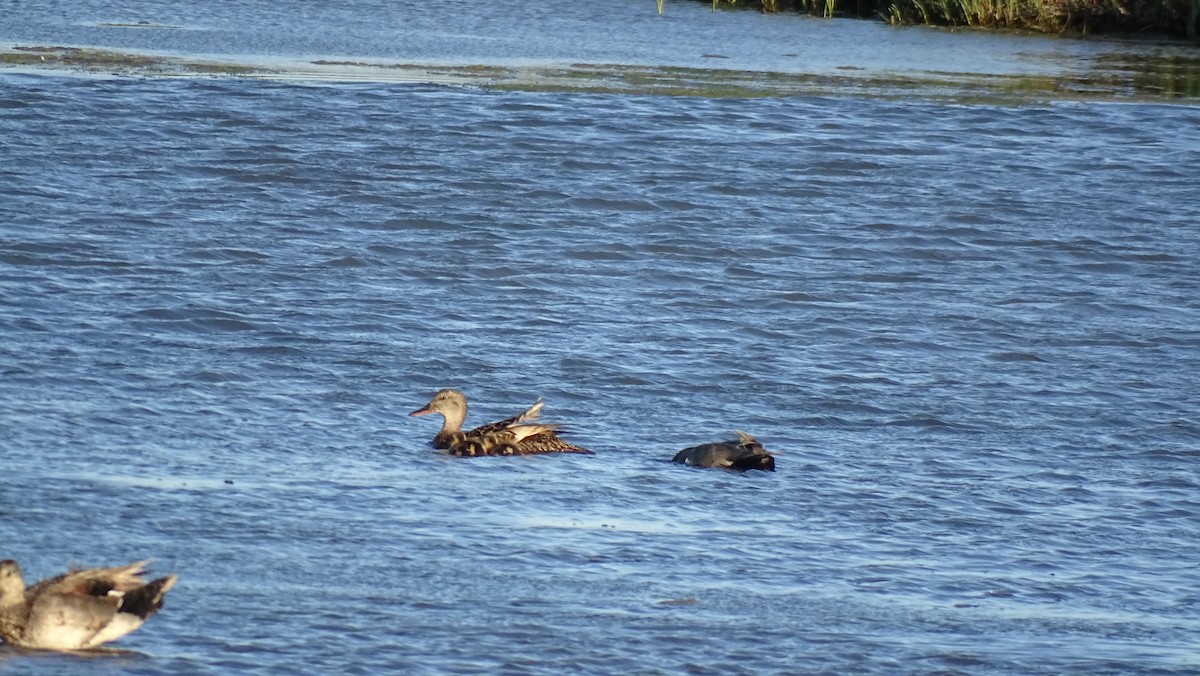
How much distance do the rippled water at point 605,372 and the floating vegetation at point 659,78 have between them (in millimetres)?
557

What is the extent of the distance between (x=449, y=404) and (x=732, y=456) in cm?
134

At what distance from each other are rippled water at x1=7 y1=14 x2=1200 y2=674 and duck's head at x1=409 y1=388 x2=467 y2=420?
189mm

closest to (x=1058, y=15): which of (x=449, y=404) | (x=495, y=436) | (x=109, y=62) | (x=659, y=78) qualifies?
(x=659, y=78)

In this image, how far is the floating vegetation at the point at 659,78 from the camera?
16453 mm

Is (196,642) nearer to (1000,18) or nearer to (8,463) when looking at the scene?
(8,463)

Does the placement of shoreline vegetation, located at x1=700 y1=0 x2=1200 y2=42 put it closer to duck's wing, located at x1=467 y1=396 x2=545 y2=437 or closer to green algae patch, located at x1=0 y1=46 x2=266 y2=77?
green algae patch, located at x1=0 y1=46 x2=266 y2=77

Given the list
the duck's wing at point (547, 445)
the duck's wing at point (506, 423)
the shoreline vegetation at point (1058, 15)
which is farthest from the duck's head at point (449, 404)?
the shoreline vegetation at point (1058, 15)

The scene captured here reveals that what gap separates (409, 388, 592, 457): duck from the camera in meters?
7.70

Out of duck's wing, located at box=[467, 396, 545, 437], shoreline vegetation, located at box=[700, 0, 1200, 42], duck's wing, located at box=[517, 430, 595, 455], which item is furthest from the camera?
shoreline vegetation, located at box=[700, 0, 1200, 42]

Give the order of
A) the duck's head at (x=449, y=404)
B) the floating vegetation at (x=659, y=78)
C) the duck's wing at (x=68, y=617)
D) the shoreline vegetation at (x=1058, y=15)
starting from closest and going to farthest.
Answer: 1. the duck's wing at (x=68, y=617)
2. the duck's head at (x=449, y=404)
3. the floating vegetation at (x=659, y=78)
4. the shoreline vegetation at (x=1058, y=15)

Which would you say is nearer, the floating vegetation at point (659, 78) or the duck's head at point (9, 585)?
the duck's head at point (9, 585)

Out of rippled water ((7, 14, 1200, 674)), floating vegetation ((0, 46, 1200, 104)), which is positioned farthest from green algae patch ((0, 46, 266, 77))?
rippled water ((7, 14, 1200, 674))

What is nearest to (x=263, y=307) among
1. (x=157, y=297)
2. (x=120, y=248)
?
(x=157, y=297)

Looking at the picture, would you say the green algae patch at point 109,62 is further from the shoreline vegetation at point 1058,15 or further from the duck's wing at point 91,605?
the duck's wing at point 91,605
